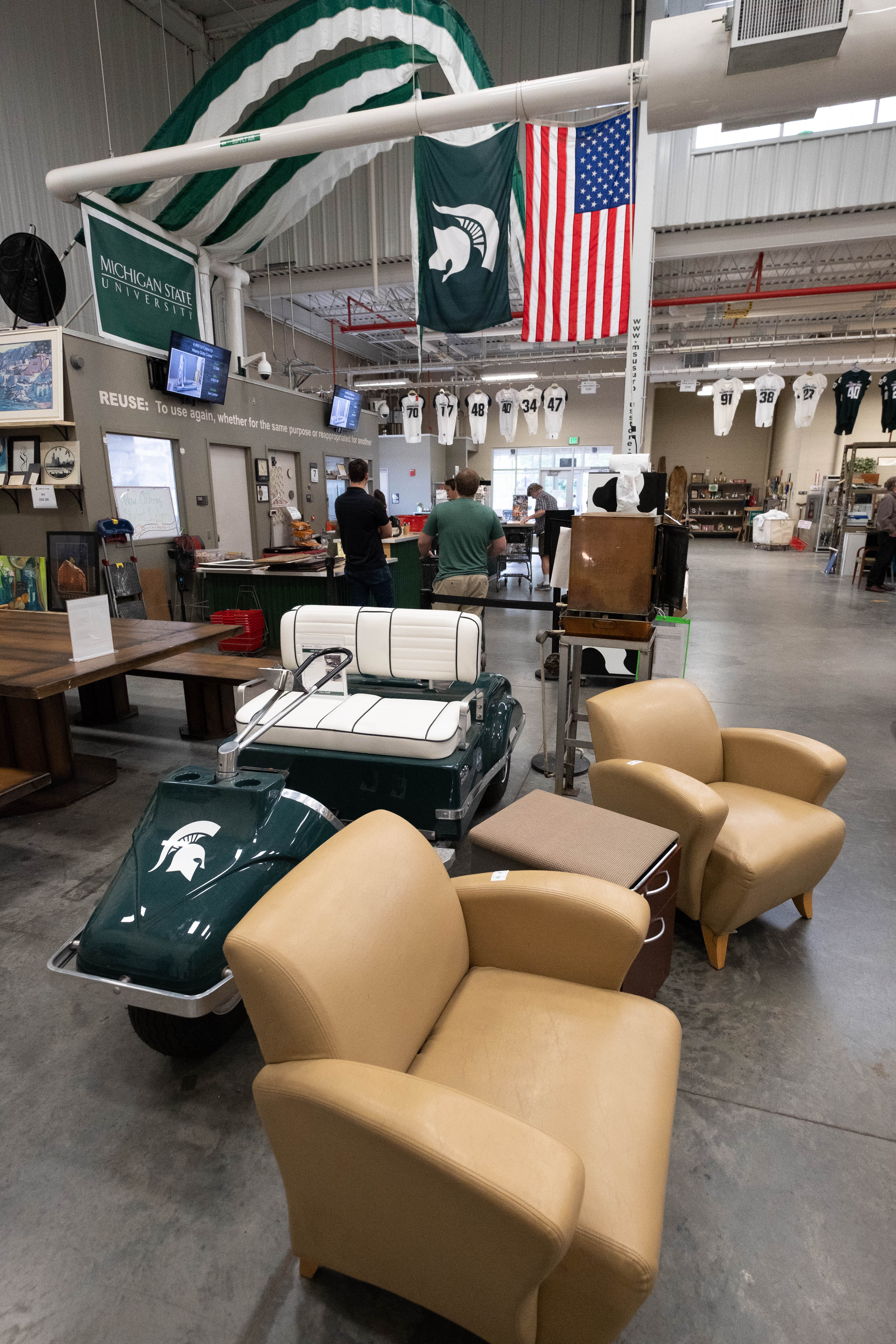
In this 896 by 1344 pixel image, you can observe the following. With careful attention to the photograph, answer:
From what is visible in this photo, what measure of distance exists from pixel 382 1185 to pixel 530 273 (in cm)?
531

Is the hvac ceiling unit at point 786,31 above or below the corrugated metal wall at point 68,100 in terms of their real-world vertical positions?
below

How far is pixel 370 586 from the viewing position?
234 inches

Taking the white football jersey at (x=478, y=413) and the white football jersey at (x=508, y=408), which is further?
the white football jersey at (x=478, y=413)

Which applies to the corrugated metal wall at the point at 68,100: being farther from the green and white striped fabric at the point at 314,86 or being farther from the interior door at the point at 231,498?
the interior door at the point at 231,498

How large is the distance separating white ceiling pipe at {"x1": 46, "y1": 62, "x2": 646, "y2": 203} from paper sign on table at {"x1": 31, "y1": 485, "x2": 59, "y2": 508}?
2735mm

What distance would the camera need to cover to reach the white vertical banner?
20.7ft

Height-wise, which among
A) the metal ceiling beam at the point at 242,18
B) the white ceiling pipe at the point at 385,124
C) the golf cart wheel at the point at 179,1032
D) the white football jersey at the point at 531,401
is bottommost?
the golf cart wheel at the point at 179,1032

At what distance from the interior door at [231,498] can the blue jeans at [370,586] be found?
144 inches

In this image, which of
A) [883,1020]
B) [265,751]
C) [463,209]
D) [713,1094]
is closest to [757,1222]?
[713,1094]

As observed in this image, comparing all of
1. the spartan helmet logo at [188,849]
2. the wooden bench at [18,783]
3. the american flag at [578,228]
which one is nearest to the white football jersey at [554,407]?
the american flag at [578,228]

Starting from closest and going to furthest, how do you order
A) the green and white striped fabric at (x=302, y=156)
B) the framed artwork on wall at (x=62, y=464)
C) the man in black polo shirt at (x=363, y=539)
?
the man in black polo shirt at (x=363, y=539) < the green and white striped fabric at (x=302, y=156) < the framed artwork on wall at (x=62, y=464)

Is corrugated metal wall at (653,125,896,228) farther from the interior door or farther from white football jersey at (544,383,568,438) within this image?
the interior door

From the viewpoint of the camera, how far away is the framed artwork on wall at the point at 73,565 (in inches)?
246

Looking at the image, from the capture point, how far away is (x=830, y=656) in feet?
21.9
